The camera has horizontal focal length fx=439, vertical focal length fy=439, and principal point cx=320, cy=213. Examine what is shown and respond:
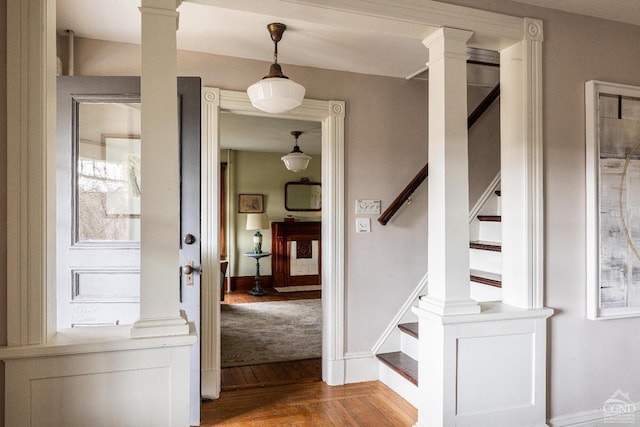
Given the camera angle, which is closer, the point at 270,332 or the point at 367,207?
the point at 367,207

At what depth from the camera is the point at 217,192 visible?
2.88 meters

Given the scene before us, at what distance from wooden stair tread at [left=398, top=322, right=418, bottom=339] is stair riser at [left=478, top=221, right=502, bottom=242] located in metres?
0.80

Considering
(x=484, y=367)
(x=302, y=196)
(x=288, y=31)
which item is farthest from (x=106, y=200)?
(x=302, y=196)

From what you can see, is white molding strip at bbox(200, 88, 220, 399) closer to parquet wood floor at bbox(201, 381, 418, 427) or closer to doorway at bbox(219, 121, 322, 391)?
parquet wood floor at bbox(201, 381, 418, 427)

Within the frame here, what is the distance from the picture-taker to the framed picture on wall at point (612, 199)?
2.28m

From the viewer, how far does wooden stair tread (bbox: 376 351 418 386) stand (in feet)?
9.02

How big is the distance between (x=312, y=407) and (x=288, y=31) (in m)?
2.27

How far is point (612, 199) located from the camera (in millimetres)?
2316

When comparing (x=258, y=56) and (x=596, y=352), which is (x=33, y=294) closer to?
→ (x=258, y=56)

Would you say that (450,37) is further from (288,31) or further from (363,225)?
(363,225)

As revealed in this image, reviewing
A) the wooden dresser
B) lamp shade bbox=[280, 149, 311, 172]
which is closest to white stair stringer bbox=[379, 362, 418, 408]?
lamp shade bbox=[280, 149, 311, 172]

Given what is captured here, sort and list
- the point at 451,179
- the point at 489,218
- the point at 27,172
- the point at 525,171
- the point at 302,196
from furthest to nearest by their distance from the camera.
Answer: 1. the point at 302,196
2. the point at 489,218
3. the point at 525,171
4. the point at 451,179
5. the point at 27,172

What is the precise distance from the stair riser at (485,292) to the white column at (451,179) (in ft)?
2.10

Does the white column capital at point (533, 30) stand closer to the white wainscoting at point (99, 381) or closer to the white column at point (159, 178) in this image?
the white column at point (159, 178)
